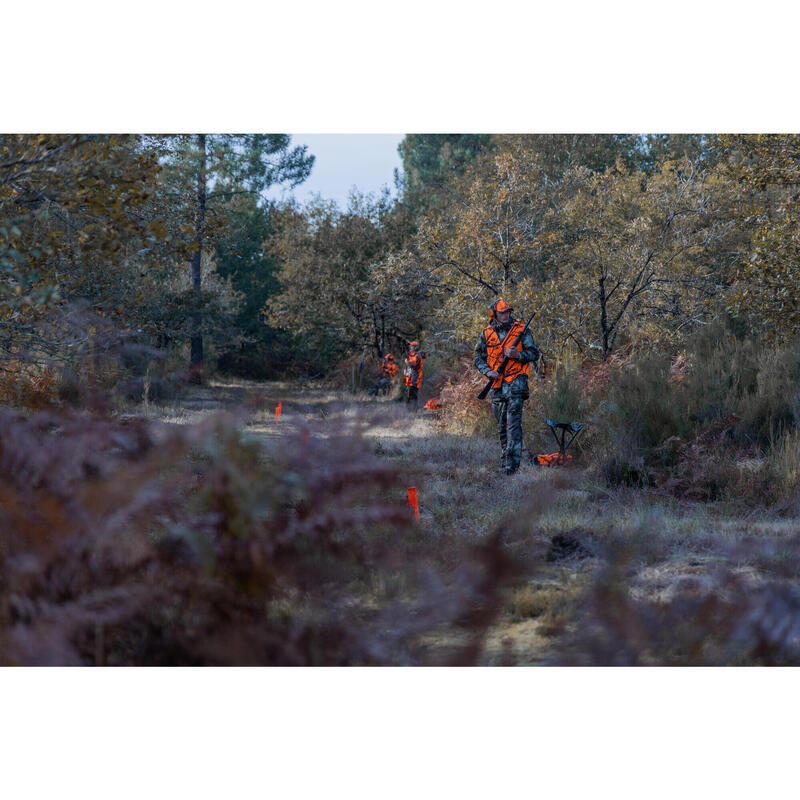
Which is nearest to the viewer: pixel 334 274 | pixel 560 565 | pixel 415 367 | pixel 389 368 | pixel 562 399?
pixel 560 565

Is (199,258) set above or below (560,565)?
above

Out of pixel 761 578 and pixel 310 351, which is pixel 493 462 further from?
pixel 310 351

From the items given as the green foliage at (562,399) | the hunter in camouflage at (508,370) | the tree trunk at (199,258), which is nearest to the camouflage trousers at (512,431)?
the hunter in camouflage at (508,370)

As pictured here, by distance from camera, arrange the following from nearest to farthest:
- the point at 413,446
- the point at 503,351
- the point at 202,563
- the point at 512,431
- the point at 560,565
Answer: the point at 202,563, the point at 560,565, the point at 512,431, the point at 503,351, the point at 413,446

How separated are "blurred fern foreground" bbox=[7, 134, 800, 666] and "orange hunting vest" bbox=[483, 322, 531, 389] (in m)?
1.12

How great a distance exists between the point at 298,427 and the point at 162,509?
827mm

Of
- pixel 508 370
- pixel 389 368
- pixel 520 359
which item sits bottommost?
pixel 389 368

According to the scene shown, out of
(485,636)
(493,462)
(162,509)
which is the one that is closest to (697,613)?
(485,636)

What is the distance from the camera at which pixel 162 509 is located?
4078 millimetres

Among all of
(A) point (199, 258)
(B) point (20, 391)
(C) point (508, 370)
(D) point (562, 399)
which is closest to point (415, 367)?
(A) point (199, 258)

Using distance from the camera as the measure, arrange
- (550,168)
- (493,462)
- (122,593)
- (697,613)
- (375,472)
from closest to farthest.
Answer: (122,593)
(697,613)
(375,472)
(493,462)
(550,168)

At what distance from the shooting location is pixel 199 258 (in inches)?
572

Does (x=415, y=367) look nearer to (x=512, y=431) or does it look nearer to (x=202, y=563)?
(x=512, y=431)

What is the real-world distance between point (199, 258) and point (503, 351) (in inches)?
303
